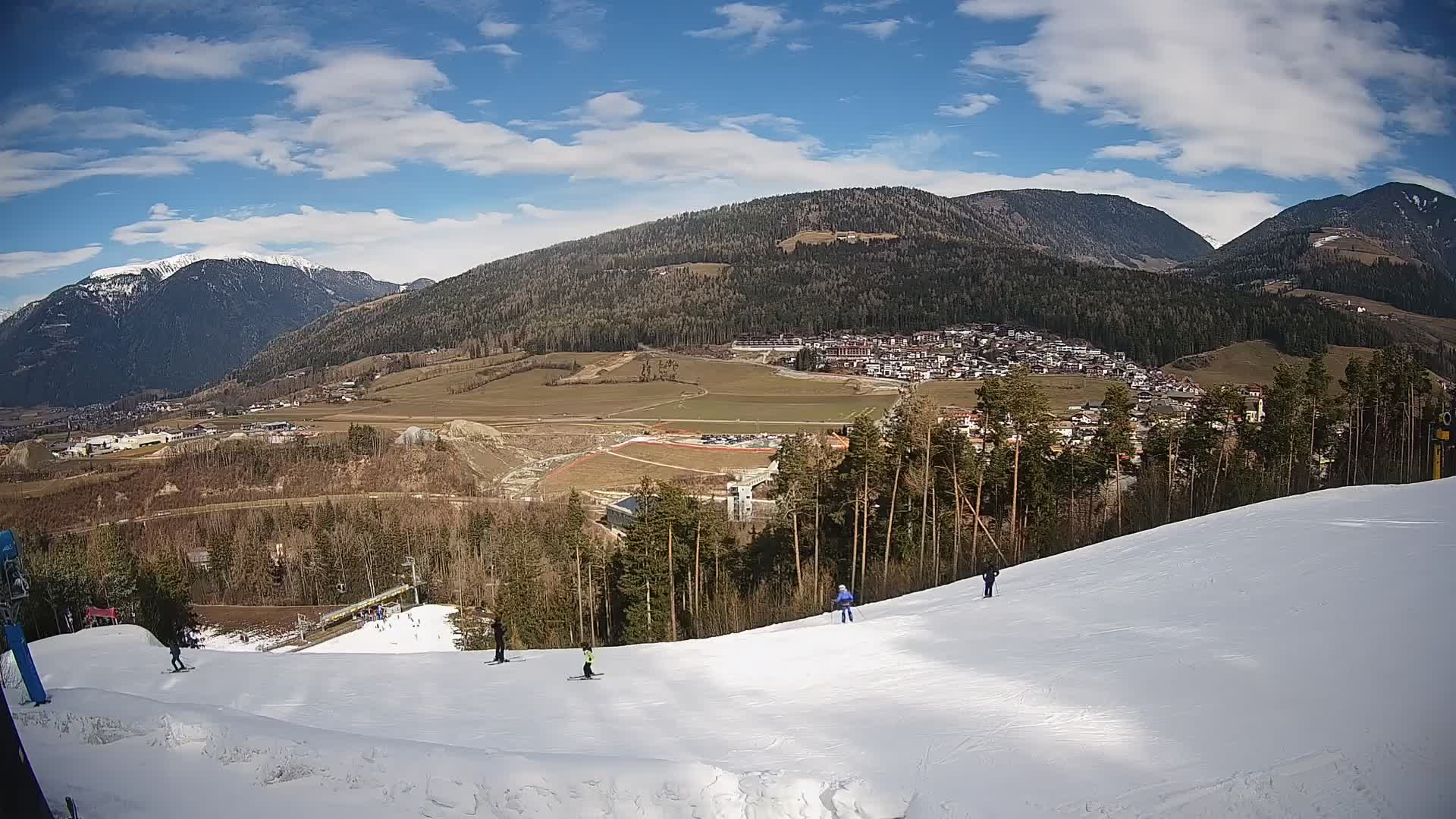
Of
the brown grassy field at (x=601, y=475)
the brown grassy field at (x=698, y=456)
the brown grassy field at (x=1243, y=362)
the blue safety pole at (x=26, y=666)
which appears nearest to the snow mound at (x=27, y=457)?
the brown grassy field at (x=601, y=475)

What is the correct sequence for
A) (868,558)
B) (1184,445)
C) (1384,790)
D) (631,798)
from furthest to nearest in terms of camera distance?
(1184,445) → (868,558) → (631,798) → (1384,790)

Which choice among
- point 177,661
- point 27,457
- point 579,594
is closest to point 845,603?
point 579,594

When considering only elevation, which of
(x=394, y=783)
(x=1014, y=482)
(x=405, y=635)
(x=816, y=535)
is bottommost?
(x=405, y=635)

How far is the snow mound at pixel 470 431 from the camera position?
2645 inches

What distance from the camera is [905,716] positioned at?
A: 986cm

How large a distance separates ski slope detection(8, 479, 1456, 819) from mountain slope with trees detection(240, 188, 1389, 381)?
93391 millimetres

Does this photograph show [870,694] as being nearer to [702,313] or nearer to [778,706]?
[778,706]

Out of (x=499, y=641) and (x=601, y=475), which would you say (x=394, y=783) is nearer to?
(x=499, y=641)

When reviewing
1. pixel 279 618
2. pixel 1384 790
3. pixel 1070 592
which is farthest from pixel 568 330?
pixel 1384 790

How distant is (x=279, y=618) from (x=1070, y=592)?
135 ft

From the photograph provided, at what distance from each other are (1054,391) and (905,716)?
69000mm

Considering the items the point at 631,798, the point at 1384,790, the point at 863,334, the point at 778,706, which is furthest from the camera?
the point at 863,334

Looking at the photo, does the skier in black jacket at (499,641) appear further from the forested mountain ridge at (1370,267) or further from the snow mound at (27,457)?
the forested mountain ridge at (1370,267)

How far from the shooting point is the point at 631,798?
7297 mm
